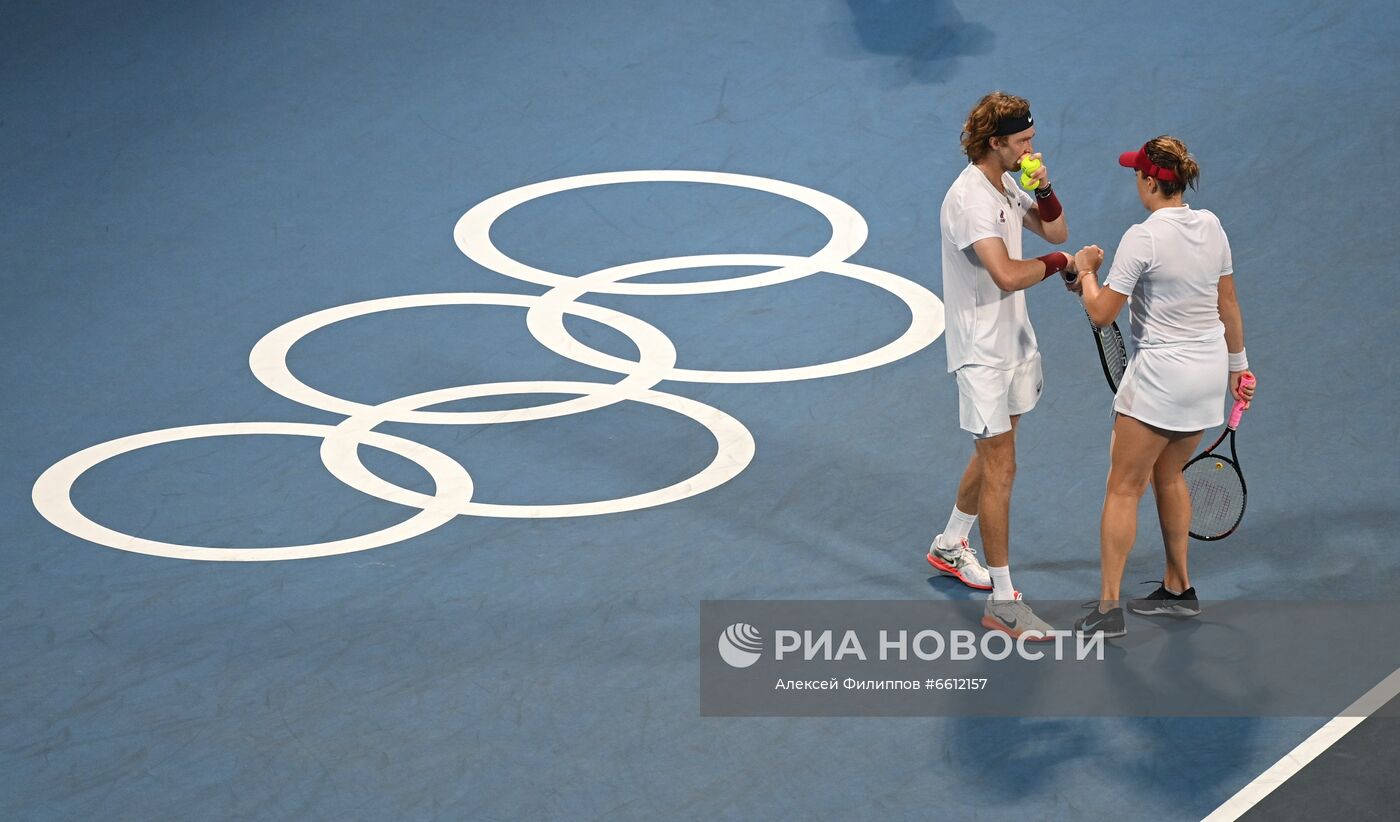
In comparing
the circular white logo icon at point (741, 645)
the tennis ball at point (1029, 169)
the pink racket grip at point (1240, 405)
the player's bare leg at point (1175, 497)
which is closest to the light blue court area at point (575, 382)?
the circular white logo icon at point (741, 645)

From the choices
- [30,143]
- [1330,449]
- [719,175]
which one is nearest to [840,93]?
[719,175]

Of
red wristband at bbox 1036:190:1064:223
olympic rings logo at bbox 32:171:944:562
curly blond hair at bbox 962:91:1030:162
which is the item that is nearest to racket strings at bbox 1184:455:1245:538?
red wristband at bbox 1036:190:1064:223

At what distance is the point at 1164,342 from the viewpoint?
6590 millimetres

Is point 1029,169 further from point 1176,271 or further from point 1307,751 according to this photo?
point 1307,751

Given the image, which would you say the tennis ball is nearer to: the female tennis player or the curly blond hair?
the curly blond hair

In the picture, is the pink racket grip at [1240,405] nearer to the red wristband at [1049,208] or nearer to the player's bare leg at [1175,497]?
the player's bare leg at [1175,497]

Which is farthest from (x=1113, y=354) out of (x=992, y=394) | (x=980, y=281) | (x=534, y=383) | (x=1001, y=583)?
(x=534, y=383)

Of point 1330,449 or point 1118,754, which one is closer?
point 1118,754

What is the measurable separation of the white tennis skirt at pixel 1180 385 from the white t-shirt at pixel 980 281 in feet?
1.72

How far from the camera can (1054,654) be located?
22.5 feet

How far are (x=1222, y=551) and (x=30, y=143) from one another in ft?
28.9

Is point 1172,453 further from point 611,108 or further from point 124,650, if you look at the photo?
point 611,108

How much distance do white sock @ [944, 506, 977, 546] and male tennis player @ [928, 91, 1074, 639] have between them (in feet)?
0.79

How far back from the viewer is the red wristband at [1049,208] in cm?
682
